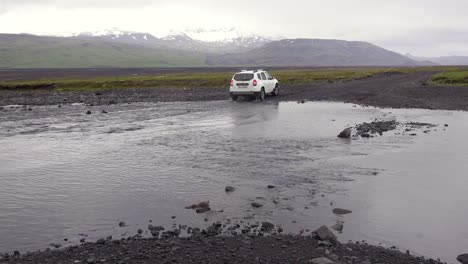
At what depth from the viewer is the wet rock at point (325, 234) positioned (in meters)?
8.49

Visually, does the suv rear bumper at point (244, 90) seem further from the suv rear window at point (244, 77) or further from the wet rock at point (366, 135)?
the wet rock at point (366, 135)

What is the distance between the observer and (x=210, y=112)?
3159 centimetres

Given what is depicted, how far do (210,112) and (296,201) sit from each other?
68.6ft

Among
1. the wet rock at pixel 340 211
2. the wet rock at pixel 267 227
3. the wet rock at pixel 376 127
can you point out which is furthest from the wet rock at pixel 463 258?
the wet rock at pixel 376 127

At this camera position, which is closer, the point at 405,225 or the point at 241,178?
the point at 405,225

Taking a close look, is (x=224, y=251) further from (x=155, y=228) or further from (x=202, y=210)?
(x=202, y=210)

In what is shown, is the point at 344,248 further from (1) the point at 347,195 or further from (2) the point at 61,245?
(2) the point at 61,245

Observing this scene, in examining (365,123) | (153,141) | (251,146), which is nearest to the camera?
(251,146)

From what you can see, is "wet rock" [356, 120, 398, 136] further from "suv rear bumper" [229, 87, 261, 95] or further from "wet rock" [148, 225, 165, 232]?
"suv rear bumper" [229, 87, 261, 95]

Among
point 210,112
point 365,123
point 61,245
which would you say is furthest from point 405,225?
point 210,112

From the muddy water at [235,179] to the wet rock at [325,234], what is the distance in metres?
0.55

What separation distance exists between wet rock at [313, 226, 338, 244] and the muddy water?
0.55m

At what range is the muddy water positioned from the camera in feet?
31.4

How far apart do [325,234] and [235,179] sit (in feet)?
16.6
